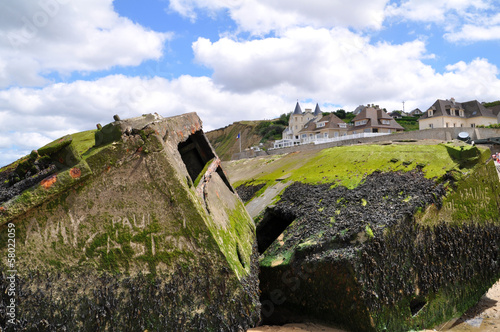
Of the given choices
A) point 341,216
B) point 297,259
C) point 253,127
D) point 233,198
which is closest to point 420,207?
point 341,216

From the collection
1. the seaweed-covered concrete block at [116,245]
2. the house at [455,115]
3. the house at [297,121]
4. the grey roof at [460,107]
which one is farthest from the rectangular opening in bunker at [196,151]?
the house at [297,121]

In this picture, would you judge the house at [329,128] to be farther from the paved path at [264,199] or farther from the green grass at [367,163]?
the paved path at [264,199]

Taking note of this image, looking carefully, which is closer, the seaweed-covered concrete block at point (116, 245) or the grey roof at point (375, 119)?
the seaweed-covered concrete block at point (116, 245)

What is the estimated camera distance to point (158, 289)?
4.05 metres

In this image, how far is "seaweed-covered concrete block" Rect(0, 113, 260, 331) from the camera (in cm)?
379

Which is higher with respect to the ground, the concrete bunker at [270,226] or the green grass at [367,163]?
the green grass at [367,163]

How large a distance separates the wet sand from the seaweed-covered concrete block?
4.88ft

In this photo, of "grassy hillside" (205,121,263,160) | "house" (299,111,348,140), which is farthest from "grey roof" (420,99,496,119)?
"grassy hillside" (205,121,263,160)

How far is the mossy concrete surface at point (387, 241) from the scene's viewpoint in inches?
211

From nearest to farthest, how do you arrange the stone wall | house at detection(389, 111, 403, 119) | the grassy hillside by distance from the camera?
the stone wall → house at detection(389, 111, 403, 119) → the grassy hillside

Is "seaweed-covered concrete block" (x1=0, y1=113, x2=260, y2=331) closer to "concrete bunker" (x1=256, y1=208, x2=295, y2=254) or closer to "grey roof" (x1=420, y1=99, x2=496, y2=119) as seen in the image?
"concrete bunker" (x1=256, y1=208, x2=295, y2=254)

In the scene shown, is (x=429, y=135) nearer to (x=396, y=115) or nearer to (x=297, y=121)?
(x=297, y=121)

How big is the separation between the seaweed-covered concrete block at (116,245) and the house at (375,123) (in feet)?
160

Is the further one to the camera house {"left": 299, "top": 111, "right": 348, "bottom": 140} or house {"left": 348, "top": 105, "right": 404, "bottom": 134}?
house {"left": 299, "top": 111, "right": 348, "bottom": 140}
